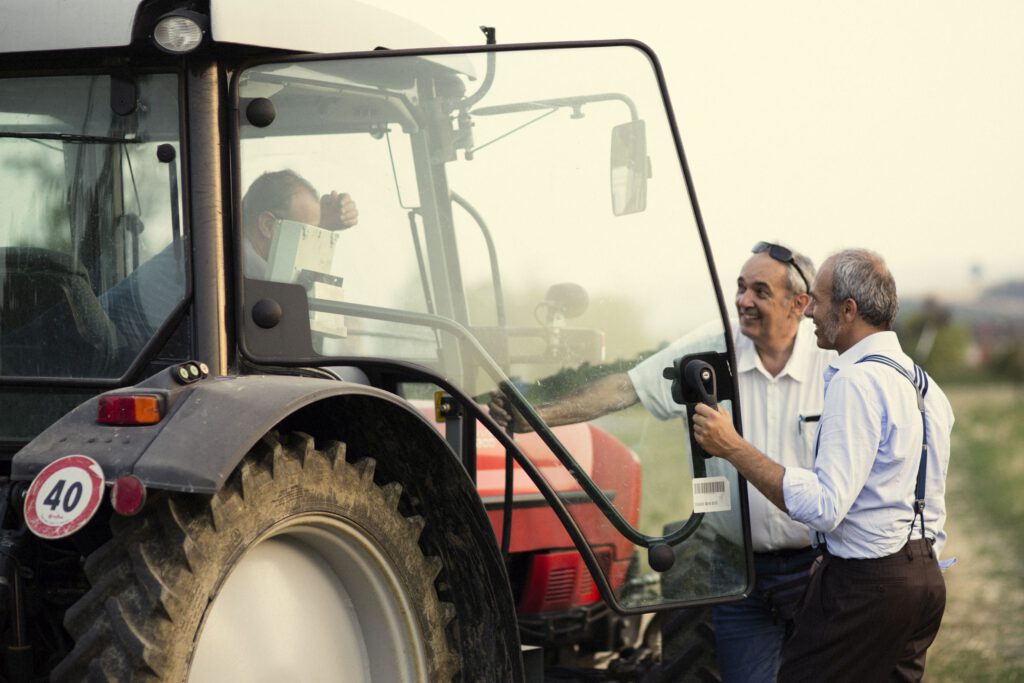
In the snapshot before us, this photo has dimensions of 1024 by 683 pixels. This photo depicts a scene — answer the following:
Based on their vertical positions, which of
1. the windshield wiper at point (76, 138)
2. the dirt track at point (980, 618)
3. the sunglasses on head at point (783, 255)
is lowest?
the dirt track at point (980, 618)

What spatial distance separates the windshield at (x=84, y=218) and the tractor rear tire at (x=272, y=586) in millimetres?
576

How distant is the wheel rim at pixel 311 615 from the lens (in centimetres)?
306

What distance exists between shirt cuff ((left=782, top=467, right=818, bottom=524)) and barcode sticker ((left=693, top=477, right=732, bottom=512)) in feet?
0.62

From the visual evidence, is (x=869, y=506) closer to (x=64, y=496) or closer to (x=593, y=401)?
(x=593, y=401)

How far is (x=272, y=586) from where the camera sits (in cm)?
319

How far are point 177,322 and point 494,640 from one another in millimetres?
1157

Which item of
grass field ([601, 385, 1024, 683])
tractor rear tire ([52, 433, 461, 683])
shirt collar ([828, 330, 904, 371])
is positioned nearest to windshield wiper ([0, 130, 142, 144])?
tractor rear tire ([52, 433, 461, 683])

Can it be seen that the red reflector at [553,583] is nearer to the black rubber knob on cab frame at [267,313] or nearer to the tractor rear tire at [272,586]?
the tractor rear tire at [272,586]

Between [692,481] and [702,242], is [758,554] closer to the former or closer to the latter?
[692,481]

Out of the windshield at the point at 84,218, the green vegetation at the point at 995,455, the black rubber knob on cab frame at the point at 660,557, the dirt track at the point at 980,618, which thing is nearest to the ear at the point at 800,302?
the black rubber knob on cab frame at the point at 660,557

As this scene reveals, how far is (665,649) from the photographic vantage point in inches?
196

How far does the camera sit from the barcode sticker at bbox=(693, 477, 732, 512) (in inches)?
154

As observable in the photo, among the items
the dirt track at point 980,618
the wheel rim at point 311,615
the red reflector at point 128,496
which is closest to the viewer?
the red reflector at point 128,496

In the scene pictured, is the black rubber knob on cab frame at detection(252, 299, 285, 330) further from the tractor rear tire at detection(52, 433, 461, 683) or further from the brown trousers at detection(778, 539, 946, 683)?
the brown trousers at detection(778, 539, 946, 683)
